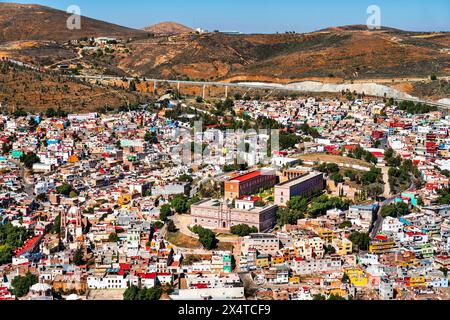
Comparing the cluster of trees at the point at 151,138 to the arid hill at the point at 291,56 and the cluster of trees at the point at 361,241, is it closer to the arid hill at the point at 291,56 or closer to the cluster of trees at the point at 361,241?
the cluster of trees at the point at 361,241

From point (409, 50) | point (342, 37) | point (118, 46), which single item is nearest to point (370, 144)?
point (409, 50)

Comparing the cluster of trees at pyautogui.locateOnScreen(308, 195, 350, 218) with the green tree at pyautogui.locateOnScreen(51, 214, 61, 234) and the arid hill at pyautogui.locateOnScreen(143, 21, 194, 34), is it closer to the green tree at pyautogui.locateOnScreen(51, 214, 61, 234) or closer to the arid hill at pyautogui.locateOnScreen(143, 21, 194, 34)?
the green tree at pyautogui.locateOnScreen(51, 214, 61, 234)

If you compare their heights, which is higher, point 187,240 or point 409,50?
point 409,50

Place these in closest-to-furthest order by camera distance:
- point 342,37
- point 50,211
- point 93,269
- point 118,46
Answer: point 93,269 < point 50,211 < point 342,37 < point 118,46

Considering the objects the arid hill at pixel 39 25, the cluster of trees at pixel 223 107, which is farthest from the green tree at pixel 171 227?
the arid hill at pixel 39 25

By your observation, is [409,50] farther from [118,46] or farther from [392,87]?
[118,46]
